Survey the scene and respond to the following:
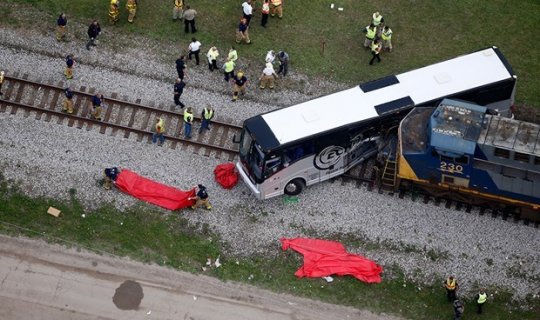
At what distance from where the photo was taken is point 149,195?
35219 millimetres

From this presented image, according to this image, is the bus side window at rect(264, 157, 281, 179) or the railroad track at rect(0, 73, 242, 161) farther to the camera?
the railroad track at rect(0, 73, 242, 161)

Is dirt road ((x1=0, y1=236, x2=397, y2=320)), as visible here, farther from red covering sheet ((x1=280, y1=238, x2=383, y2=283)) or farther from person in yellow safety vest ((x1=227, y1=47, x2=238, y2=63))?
person in yellow safety vest ((x1=227, y1=47, x2=238, y2=63))

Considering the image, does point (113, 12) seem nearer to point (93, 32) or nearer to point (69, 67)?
point (93, 32)

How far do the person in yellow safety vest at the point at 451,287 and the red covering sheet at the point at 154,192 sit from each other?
9.97 metres

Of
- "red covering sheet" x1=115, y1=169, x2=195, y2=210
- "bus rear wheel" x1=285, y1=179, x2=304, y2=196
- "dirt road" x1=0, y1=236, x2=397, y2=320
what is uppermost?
"bus rear wheel" x1=285, y1=179, x2=304, y2=196

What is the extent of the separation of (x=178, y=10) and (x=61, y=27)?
509 centimetres

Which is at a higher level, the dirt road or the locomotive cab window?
the locomotive cab window

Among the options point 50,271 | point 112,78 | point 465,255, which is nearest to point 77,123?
point 112,78

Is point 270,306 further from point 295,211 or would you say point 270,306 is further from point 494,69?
point 494,69

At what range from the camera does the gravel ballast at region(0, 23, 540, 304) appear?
3397 centimetres

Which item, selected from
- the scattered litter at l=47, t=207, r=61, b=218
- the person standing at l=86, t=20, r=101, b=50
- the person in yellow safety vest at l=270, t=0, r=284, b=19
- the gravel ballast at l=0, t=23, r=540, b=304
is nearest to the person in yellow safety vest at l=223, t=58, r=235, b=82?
the gravel ballast at l=0, t=23, r=540, b=304

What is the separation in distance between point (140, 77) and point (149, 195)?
19.7ft

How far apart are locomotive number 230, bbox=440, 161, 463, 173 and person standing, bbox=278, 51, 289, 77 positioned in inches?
334

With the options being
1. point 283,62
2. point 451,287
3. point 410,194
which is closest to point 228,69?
point 283,62
